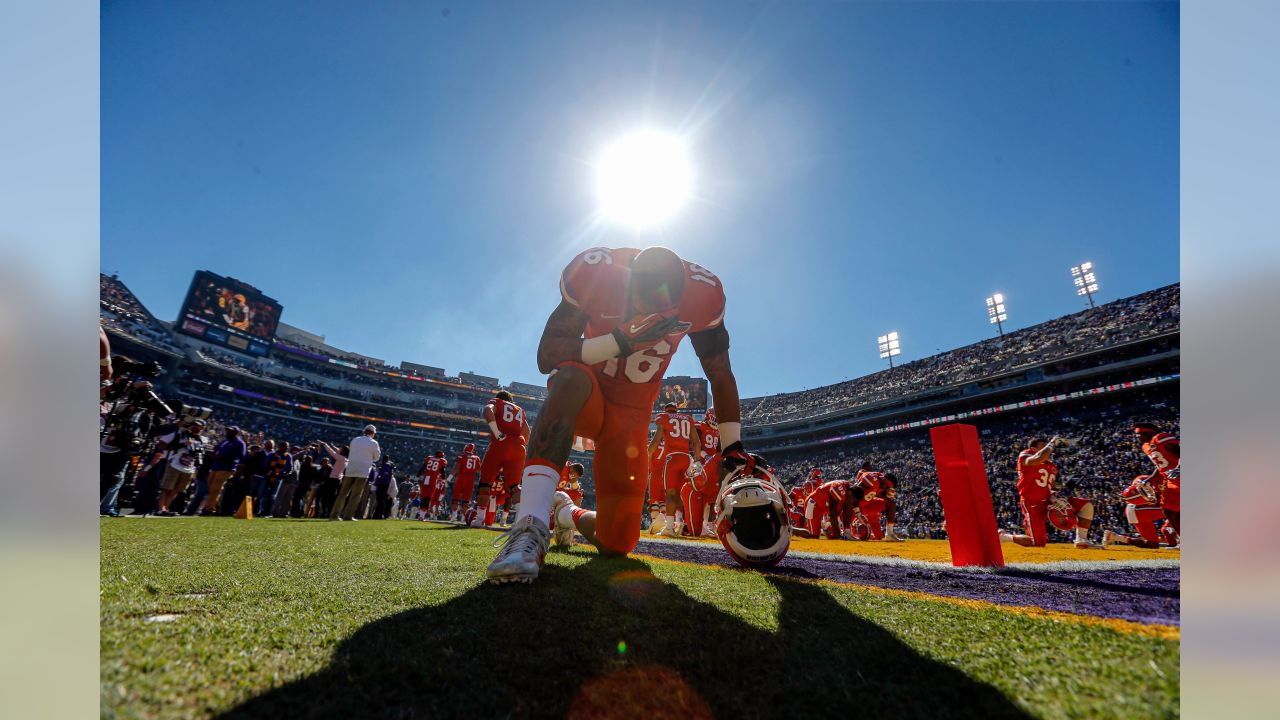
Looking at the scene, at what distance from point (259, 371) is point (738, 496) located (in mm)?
46080

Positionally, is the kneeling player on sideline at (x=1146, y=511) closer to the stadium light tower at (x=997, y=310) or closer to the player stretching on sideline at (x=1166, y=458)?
the player stretching on sideline at (x=1166, y=458)

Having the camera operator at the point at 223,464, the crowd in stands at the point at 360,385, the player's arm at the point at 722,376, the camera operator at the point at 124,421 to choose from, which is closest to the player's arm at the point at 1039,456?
the player's arm at the point at 722,376

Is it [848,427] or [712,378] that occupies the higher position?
[848,427]

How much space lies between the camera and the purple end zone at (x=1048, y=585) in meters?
1.66

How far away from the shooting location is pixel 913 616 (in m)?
1.66

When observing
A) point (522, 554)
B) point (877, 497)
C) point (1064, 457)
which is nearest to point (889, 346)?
point (1064, 457)

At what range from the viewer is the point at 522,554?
6.91ft

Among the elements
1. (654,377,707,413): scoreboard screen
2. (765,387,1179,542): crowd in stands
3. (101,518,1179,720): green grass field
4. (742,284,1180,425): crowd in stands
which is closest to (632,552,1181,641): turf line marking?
(101,518,1179,720): green grass field

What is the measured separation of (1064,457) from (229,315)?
51539 mm

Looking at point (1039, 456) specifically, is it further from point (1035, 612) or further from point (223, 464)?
point (223, 464)

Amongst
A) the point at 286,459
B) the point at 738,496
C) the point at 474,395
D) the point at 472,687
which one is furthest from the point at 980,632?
the point at 474,395

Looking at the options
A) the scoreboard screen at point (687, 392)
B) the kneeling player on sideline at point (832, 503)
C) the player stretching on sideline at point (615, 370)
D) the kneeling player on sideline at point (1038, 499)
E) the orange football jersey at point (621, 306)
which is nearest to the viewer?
the player stretching on sideline at point (615, 370)

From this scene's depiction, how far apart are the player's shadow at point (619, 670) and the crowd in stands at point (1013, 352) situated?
29.5 m

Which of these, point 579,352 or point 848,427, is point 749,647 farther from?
point 848,427
